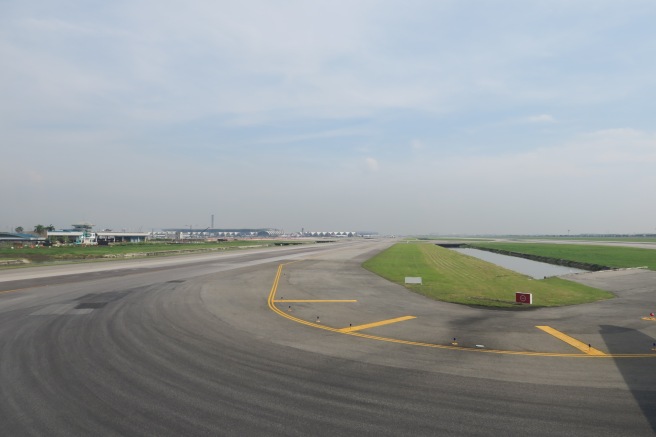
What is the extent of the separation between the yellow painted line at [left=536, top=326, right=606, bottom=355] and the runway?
30 centimetres

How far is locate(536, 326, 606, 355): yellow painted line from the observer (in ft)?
44.3

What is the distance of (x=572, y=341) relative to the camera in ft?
48.7

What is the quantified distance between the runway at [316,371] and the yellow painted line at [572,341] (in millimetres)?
303

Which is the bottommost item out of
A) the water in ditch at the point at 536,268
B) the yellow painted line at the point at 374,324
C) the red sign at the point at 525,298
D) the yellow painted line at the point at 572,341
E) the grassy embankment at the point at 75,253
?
the water in ditch at the point at 536,268

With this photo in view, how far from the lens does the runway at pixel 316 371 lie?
8.31 m

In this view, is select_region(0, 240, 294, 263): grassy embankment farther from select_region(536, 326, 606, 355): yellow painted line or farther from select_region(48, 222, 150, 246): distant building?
select_region(536, 326, 606, 355): yellow painted line

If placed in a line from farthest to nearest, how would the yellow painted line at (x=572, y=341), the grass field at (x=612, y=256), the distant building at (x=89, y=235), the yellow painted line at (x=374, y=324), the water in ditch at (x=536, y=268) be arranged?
the distant building at (x=89, y=235), the grass field at (x=612, y=256), the water in ditch at (x=536, y=268), the yellow painted line at (x=374, y=324), the yellow painted line at (x=572, y=341)

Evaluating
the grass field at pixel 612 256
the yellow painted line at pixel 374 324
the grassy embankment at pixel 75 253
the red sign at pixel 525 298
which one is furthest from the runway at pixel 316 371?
the grassy embankment at pixel 75 253

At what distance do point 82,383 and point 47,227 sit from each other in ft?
740

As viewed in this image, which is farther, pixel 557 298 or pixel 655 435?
pixel 557 298

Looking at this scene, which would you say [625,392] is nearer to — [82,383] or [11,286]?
[82,383]

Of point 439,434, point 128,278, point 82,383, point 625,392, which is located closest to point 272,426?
point 439,434

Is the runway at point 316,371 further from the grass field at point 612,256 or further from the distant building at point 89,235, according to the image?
the distant building at point 89,235

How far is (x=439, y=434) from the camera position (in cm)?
779
